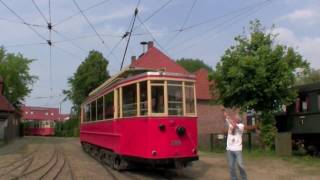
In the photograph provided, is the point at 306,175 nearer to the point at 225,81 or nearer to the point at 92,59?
the point at 225,81

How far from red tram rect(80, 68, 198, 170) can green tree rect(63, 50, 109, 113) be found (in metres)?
49.6

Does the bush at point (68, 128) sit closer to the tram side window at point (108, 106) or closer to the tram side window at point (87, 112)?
the tram side window at point (87, 112)

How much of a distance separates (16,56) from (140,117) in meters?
58.1

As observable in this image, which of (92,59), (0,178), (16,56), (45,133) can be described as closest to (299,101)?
(0,178)

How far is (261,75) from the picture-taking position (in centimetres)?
2320

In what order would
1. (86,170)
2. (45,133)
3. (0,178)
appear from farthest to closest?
1. (45,133)
2. (86,170)
3. (0,178)

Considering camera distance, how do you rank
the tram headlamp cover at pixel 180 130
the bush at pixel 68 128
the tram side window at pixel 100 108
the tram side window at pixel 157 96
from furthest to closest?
the bush at pixel 68 128
the tram side window at pixel 100 108
the tram side window at pixel 157 96
the tram headlamp cover at pixel 180 130

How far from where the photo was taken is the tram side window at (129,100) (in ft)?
52.0

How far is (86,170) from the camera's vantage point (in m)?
18.4

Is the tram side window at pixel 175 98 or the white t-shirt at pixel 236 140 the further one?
the tram side window at pixel 175 98

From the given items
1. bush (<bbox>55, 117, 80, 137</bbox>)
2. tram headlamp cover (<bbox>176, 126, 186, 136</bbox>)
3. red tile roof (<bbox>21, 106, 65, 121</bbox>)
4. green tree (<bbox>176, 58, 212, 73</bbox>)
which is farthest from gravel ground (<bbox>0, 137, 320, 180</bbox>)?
red tile roof (<bbox>21, 106, 65, 121</bbox>)

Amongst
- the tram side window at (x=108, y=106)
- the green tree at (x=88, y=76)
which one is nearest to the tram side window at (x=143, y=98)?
the tram side window at (x=108, y=106)

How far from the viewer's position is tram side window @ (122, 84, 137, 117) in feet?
52.0

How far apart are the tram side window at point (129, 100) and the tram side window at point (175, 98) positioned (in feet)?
3.55
